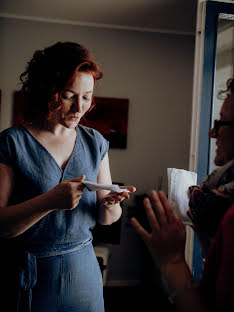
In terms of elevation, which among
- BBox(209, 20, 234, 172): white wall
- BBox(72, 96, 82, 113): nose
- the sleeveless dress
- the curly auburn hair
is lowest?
the sleeveless dress

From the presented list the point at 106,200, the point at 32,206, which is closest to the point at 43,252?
the point at 32,206

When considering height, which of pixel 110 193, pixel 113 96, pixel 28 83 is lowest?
pixel 110 193

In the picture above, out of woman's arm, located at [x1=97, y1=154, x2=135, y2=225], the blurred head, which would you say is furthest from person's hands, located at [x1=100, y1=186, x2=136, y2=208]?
the blurred head

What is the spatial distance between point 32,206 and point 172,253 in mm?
493

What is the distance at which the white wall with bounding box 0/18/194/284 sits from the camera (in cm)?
366

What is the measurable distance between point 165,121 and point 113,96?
2.22ft

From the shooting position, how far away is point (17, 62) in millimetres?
3533

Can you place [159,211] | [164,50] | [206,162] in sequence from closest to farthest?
[159,211]
[206,162]
[164,50]

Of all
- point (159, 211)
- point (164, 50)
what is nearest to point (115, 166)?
point (164, 50)

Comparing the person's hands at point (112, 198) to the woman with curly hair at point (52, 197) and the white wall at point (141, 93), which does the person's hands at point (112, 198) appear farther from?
the white wall at point (141, 93)

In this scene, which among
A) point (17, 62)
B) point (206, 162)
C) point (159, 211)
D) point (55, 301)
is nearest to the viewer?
point (159, 211)

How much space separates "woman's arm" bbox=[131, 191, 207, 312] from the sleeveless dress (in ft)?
1.27

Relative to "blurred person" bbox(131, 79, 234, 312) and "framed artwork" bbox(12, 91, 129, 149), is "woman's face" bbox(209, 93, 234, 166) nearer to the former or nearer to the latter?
"blurred person" bbox(131, 79, 234, 312)

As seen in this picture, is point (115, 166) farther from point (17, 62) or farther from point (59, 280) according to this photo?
point (59, 280)
